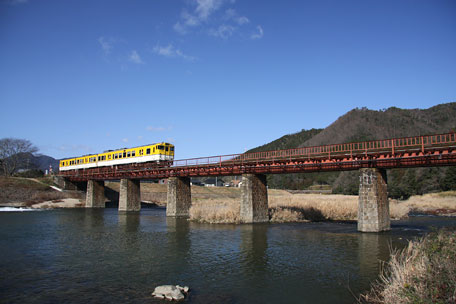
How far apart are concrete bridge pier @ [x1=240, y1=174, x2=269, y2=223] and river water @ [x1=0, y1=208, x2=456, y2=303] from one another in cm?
732

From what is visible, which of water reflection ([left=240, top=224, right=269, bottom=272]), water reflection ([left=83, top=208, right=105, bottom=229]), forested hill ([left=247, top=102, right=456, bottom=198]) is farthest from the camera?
forested hill ([left=247, top=102, right=456, bottom=198])

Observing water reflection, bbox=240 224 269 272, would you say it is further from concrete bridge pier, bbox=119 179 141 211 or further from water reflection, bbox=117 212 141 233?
concrete bridge pier, bbox=119 179 141 211

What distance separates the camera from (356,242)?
80.5 ft

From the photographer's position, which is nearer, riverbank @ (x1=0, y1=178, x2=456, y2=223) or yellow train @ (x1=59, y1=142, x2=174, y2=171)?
riverbank @ (x1=0, y1=178, x2=456, y2=223)

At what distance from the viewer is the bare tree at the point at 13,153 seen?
96812mm

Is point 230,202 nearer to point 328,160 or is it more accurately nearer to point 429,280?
point 328,160

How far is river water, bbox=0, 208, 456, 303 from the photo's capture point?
13.0 m

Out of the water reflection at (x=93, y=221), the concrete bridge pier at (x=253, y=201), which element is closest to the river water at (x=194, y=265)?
the water reflection at (x=93, y=221)

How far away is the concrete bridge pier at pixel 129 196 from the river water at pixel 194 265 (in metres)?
28.5

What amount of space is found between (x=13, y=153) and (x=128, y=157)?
5883 cm

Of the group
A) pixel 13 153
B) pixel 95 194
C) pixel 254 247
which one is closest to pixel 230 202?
pixel 254 247

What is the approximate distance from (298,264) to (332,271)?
2.00 m

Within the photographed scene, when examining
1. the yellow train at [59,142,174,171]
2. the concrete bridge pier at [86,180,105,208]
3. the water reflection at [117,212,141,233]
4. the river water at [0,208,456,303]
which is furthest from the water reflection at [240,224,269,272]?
the concrete bridge pier at [86,180,105,208]

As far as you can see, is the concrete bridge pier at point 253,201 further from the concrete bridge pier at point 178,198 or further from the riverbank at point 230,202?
the concrete bridge pier at point 178,198
